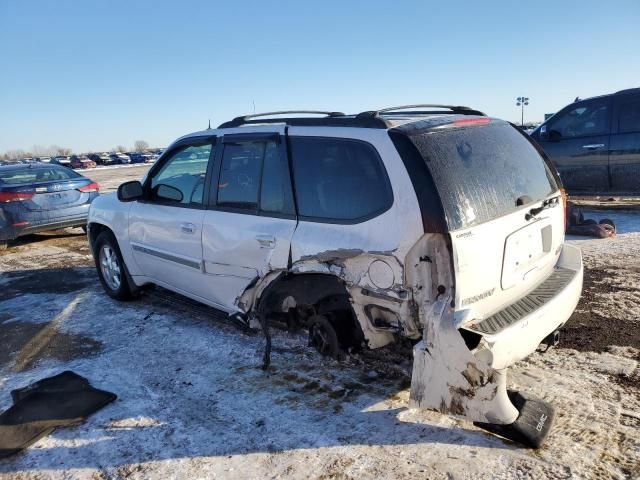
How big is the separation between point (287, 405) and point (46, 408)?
1642 mm

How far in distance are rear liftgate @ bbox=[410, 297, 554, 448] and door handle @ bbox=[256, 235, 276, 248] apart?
1.24 m

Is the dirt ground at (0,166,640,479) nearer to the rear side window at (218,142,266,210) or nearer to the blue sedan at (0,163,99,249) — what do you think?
the rear side window at (218,142,266,210)

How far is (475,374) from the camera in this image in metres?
2.65

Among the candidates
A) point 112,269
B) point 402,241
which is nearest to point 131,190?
point 112,269

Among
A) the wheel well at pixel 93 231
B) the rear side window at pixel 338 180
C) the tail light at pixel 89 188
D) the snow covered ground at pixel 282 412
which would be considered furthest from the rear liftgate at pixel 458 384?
the tail light at pixel 89 188

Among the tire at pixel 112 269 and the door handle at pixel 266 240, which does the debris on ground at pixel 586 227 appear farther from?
the tire at pixel 112 269

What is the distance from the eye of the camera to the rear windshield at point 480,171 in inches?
114

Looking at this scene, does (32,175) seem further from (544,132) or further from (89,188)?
(544,132)

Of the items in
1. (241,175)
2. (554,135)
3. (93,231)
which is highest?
(554,135)

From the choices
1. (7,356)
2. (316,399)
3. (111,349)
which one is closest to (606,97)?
(316,399)

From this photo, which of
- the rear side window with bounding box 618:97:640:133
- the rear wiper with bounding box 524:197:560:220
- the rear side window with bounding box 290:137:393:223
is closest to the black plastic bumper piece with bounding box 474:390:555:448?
the rear wiper with bounding box 524:197:560:220

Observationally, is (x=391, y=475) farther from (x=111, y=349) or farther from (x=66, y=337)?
(x=66, y=337)

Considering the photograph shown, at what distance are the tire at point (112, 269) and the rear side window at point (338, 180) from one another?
2831 mm

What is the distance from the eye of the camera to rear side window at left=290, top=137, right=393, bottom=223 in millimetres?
3072
